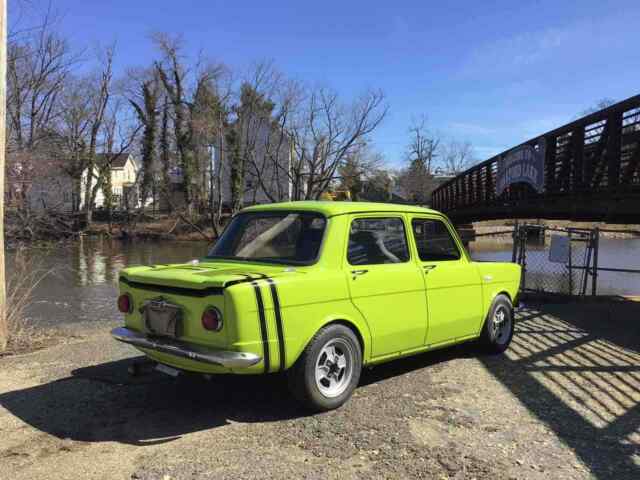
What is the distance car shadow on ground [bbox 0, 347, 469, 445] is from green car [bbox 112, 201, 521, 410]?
0.45 metres

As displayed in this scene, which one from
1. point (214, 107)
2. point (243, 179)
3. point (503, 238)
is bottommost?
point (503, 238)

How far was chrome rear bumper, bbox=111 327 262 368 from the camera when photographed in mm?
4246

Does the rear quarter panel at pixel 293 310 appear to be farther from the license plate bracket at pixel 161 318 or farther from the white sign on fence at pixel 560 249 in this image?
the white sign on fence at pixel 560 249

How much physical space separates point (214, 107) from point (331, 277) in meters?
43.3

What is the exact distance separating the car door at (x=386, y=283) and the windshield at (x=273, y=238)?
35 centimetres

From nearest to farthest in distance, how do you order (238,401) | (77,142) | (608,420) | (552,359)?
(608,420) → (238,401) → (552,359) → (77,142)

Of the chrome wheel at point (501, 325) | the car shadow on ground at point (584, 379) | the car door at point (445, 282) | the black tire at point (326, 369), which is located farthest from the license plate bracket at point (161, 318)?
the chrome wheel at point (501, 325)

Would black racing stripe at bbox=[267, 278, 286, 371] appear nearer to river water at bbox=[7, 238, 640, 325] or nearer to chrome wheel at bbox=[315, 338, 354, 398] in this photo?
chrome wheel at bbox=[315, 338, 354, 398]

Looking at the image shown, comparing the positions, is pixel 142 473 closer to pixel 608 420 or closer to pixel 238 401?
pixel 238 401

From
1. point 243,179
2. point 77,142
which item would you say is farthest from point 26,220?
point 243,179

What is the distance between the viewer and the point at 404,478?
3.76 meters

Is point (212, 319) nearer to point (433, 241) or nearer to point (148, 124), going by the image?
point (433, 241)

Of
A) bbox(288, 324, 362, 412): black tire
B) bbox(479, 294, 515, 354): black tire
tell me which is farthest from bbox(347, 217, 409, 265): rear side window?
bbox(479, 294, 515, 354): black tire

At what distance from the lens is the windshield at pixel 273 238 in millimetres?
5285
